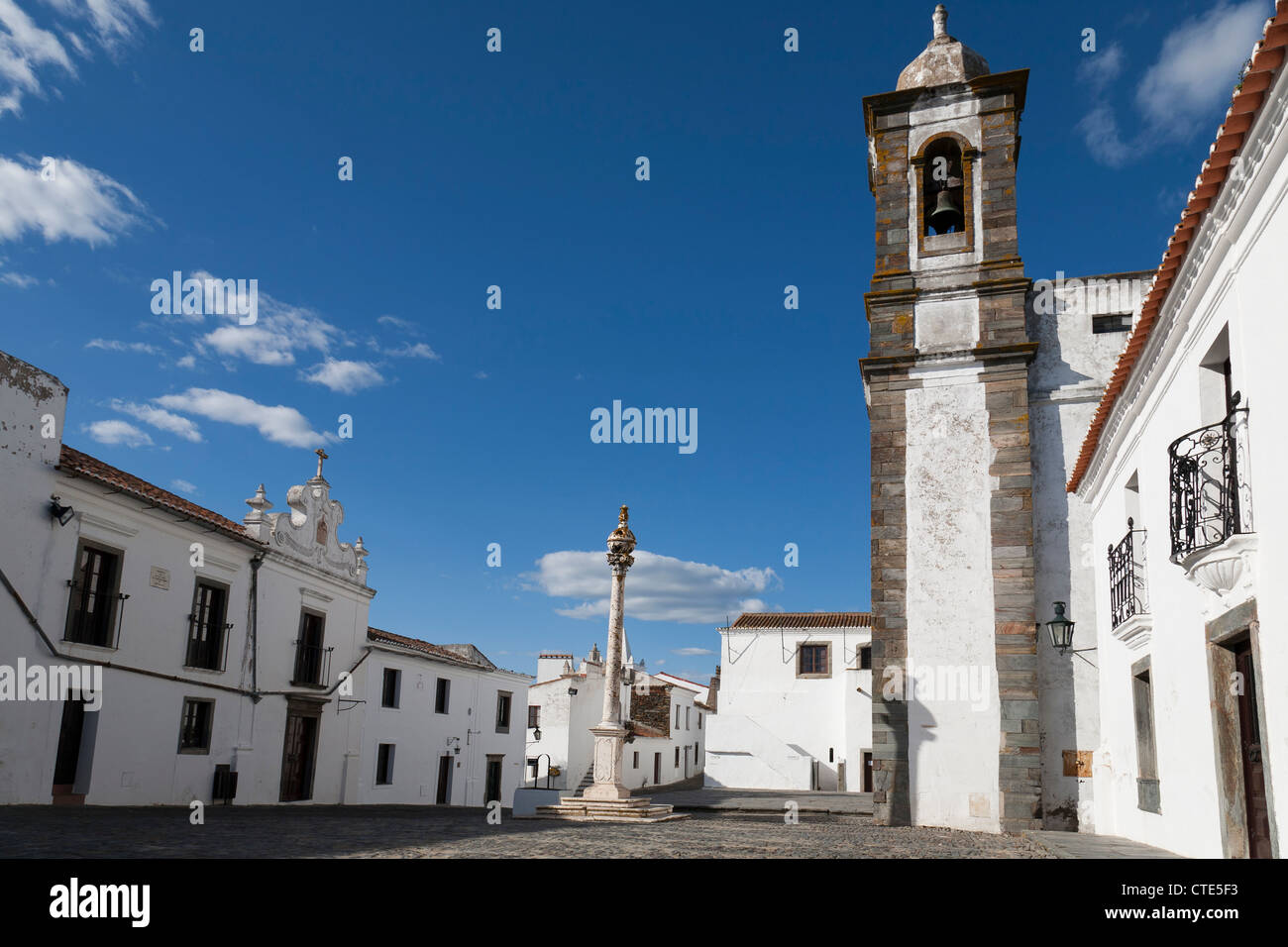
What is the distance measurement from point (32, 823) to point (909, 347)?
12062mm

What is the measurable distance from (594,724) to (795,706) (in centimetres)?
771

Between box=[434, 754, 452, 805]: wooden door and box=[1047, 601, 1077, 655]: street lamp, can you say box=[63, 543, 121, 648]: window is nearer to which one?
box=[434, 754, 452, 805]: wooden door

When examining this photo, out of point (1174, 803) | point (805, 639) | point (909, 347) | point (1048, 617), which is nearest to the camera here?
point (1174, 803)

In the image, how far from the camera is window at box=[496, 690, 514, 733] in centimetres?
2794

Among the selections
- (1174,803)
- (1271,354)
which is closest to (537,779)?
(1174,803)

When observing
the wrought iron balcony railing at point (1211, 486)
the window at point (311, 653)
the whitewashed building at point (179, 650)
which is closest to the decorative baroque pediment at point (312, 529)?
the whitewashed building at point (179, 650)

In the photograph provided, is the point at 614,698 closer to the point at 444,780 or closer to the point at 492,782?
the point at 444,780

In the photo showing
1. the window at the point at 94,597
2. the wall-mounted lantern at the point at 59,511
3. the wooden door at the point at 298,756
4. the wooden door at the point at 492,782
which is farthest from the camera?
the wooden door at the point at 492,782

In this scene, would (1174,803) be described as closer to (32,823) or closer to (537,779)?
(32,823)

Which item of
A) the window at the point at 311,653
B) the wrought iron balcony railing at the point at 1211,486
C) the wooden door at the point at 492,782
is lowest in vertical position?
the wooden door at the point at 492,782

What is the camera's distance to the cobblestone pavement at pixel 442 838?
25.6 feet

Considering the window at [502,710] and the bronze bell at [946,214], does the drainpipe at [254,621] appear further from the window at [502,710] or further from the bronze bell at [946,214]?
the bronze bell at [946,214]

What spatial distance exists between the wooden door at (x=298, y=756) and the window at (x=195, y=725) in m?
2.40
